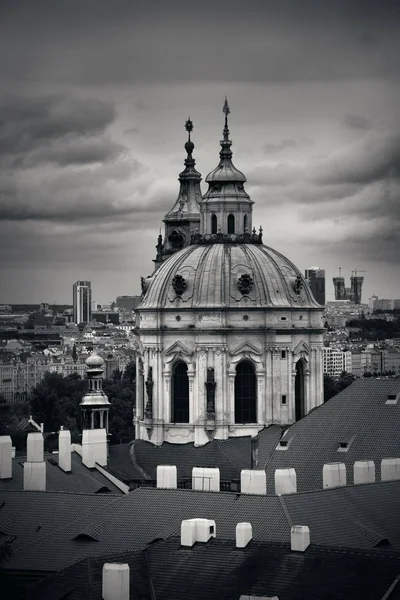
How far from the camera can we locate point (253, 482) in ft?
310

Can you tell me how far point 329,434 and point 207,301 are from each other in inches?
553

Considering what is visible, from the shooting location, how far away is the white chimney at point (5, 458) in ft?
320

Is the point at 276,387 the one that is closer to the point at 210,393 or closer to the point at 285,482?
the point at 210,393

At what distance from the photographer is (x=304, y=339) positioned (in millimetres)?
115625

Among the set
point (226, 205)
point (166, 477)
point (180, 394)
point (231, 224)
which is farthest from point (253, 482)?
point (226, 205)

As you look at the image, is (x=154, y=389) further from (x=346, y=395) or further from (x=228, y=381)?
(x=346, y=395)

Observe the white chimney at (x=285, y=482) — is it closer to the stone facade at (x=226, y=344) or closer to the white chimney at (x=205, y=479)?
the white chimney at (x=205, y=479)

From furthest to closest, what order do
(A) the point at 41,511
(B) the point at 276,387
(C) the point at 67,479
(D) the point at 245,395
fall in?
(D) the point at 245,395 < (B) the point at 276,387 < (C) the point at 67,479 < (A) the point at 41,511

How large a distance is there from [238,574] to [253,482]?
22856 mm

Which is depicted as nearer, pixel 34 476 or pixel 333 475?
pixel 333 475

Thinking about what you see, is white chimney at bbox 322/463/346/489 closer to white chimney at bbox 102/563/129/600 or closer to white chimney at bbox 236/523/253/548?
white chimney at bbox 236/523/253/548

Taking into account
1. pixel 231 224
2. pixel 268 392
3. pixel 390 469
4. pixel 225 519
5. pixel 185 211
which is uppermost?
pixel 185 211

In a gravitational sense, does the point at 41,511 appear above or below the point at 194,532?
above

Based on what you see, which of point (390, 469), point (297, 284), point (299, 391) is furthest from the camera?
point (299, 391)
